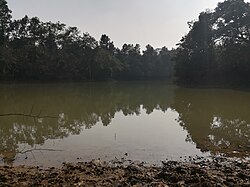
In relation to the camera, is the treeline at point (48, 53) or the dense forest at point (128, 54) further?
the treeline at point (48, 53)

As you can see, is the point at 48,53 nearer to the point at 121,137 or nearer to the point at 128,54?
the point at 128,54

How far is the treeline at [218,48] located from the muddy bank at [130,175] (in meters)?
32.1

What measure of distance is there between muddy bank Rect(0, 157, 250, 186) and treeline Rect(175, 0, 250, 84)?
32143mm

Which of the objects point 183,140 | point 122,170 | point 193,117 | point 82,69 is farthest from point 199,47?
point 122,170

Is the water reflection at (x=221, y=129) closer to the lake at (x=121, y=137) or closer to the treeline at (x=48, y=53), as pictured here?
the lake at (x=121, y=137)

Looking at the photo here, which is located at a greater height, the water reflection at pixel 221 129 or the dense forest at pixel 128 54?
the dense forest at pixel 128 54

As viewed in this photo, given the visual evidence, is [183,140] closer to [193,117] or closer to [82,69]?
[193,117]

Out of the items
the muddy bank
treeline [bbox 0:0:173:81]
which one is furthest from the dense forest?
the muddy bank

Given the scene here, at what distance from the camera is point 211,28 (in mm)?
42469

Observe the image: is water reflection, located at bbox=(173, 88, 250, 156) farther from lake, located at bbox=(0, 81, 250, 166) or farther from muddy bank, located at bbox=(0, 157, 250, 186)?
muddy bank, located at bbox=(0, 157, 250, 186)

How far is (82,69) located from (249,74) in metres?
31.8

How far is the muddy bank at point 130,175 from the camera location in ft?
20.3

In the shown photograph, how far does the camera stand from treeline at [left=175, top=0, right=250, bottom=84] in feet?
125

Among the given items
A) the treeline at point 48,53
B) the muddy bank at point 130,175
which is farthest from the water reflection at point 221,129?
Result: the treeline at point 48,53
